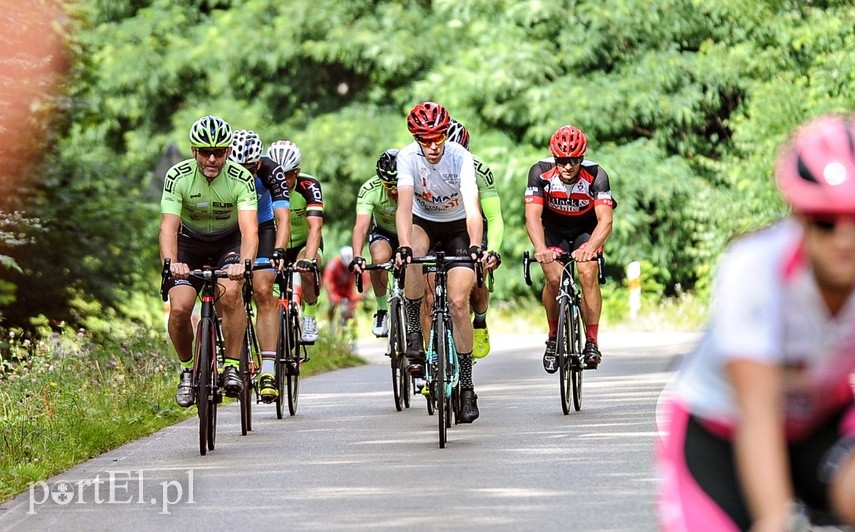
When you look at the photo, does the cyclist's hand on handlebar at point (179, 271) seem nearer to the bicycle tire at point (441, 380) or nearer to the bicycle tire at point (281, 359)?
the bicycle tire at point (441, 380)

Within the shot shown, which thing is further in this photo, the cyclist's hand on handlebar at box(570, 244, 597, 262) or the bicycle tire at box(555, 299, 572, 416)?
the cyclist's hand on handlebar at box(570, 244, 597, 262)

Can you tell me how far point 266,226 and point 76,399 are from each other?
1940 mm

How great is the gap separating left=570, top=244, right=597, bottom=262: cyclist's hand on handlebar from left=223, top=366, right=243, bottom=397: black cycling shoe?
2966mm

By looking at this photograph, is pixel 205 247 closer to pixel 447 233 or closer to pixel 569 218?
pixel 447 233

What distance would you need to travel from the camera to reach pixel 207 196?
1106 centimetres

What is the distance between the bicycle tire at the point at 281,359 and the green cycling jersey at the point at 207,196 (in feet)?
5.99

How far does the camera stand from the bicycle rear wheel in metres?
13.2

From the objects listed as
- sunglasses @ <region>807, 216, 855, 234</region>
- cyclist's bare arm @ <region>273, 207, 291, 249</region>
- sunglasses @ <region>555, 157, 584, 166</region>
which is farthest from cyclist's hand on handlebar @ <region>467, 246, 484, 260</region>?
sunglasses @ <region>807, 216, 855, 234</region>

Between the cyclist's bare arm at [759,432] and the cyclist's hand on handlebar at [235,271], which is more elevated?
the cyclist's hand on handlebar at [235,271]

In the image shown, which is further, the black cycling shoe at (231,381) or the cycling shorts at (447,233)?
the cycling shorts at (447,233)

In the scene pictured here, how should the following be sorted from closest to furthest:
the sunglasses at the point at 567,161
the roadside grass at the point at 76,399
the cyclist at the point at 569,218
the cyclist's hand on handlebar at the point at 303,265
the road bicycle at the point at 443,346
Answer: the roadside grass at the point at 76,399 < the road bicycle at the point at 443,346 < the cyclist at the point at 569,218 < the sunglasses at the point at 567,161 < the cyclist's hand on handlebar at the point at 303,265

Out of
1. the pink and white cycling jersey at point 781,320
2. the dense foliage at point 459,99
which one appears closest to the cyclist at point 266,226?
the dense foliage at point 459,99

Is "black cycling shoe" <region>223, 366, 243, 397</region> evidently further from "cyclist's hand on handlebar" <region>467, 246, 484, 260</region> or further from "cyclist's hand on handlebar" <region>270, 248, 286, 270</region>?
"cyclist's hand on handlebar" <region>467, 246, 484, 260</region>

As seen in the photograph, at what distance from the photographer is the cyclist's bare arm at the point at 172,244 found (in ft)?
34.8
